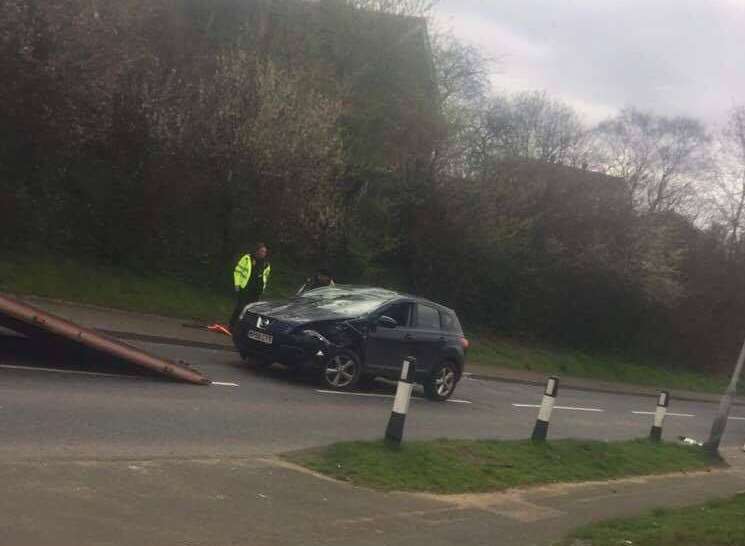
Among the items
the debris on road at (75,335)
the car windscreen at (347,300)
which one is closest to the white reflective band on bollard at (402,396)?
the debris on road at (75,335)

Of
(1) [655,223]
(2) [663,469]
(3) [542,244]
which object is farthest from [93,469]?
(1) [655,223]

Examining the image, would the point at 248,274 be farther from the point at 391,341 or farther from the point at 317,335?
the point at 317,335

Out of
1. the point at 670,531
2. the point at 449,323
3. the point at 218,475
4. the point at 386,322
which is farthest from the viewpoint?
the point at 449,323

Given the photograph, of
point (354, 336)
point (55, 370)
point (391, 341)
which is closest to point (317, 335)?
point (354, 336)

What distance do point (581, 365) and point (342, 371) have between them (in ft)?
66.5

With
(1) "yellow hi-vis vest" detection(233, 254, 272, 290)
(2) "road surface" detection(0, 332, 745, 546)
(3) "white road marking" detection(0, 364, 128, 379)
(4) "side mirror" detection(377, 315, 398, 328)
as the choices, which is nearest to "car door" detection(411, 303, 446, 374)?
(4) "side mirror" detection(377, 315, 398, 328)

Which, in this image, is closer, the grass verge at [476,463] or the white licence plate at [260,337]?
the grass verge at [476,463]

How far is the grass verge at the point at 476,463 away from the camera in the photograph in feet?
30.4

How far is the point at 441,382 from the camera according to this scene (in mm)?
17109

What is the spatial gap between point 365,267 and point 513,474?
17.0m

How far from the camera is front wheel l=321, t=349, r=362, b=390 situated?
1497 centimetres

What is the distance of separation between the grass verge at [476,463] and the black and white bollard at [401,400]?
144mm

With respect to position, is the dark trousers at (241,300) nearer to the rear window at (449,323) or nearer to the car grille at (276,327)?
the car grille at (276,327)

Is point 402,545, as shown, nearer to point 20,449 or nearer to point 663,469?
point 20,449
